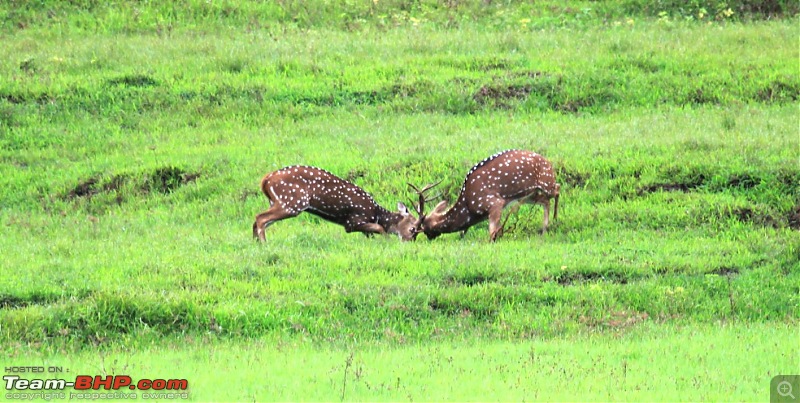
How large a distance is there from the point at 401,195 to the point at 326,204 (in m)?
1.79

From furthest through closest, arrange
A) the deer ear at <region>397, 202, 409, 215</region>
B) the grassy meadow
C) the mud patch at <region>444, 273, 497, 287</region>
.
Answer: the deer ear at <region>397, 202, 409, 215</region> → the mud patch at <region>444, 273, 497, 287</region> → the grassy meadow

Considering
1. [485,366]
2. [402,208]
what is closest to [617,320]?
[485,366]

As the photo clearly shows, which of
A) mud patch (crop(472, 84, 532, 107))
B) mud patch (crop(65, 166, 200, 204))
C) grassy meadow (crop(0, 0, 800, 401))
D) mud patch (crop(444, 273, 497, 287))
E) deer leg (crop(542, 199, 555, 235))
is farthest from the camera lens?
mud patch (crop(472, 84, 532, 107))

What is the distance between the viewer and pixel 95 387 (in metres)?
9.03

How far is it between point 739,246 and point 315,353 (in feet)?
19.9

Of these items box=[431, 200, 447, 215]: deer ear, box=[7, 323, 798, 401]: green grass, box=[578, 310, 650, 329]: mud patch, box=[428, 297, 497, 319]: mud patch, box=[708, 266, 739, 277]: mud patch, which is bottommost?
box=[431, 200, 447, 215]: deer ear

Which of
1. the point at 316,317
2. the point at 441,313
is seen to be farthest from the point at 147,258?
the point at 441,313

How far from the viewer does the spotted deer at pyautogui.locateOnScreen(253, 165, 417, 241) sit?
15.3 m

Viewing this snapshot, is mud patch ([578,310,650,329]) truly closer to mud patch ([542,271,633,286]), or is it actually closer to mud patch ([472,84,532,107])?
mud patch ([542,271,633,286])

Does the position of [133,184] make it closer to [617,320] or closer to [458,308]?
[458,308]

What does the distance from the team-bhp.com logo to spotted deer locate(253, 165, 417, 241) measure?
19.2 ft

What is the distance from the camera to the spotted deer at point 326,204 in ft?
50.2

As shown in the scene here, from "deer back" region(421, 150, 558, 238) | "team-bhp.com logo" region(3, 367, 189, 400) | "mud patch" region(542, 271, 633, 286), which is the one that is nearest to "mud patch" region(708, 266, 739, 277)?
"mud patch" region(542, 271, 633, 286)

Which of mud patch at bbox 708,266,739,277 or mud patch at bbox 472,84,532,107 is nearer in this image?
mud patch at bbox 708,266,739,277
